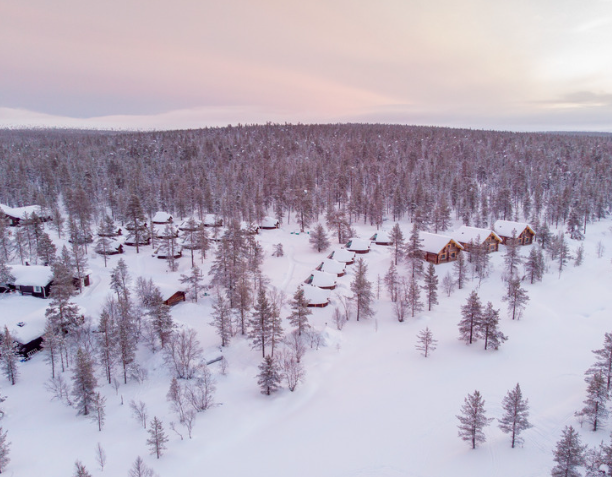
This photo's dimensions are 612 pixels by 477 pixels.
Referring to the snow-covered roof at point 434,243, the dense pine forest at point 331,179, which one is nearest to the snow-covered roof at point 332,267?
the snow-covered roof at point 434,243

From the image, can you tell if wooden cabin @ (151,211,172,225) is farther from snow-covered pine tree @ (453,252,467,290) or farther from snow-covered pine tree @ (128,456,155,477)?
snow-covered pine tree @ (128,456,155,477)

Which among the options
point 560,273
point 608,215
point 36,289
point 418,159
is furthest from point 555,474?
point 418,159

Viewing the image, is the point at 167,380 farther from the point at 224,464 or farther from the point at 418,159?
the point at 418,159

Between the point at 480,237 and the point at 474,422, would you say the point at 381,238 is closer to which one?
the point at 480,237

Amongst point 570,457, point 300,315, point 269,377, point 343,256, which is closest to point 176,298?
point 300,315

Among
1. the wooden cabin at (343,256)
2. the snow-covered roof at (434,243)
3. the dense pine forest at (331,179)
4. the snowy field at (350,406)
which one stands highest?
the dense pine forest at (331,179)

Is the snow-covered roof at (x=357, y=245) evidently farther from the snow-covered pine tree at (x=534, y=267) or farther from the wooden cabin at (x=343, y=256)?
the snow-covered pine tree at (x=534, y=267)
